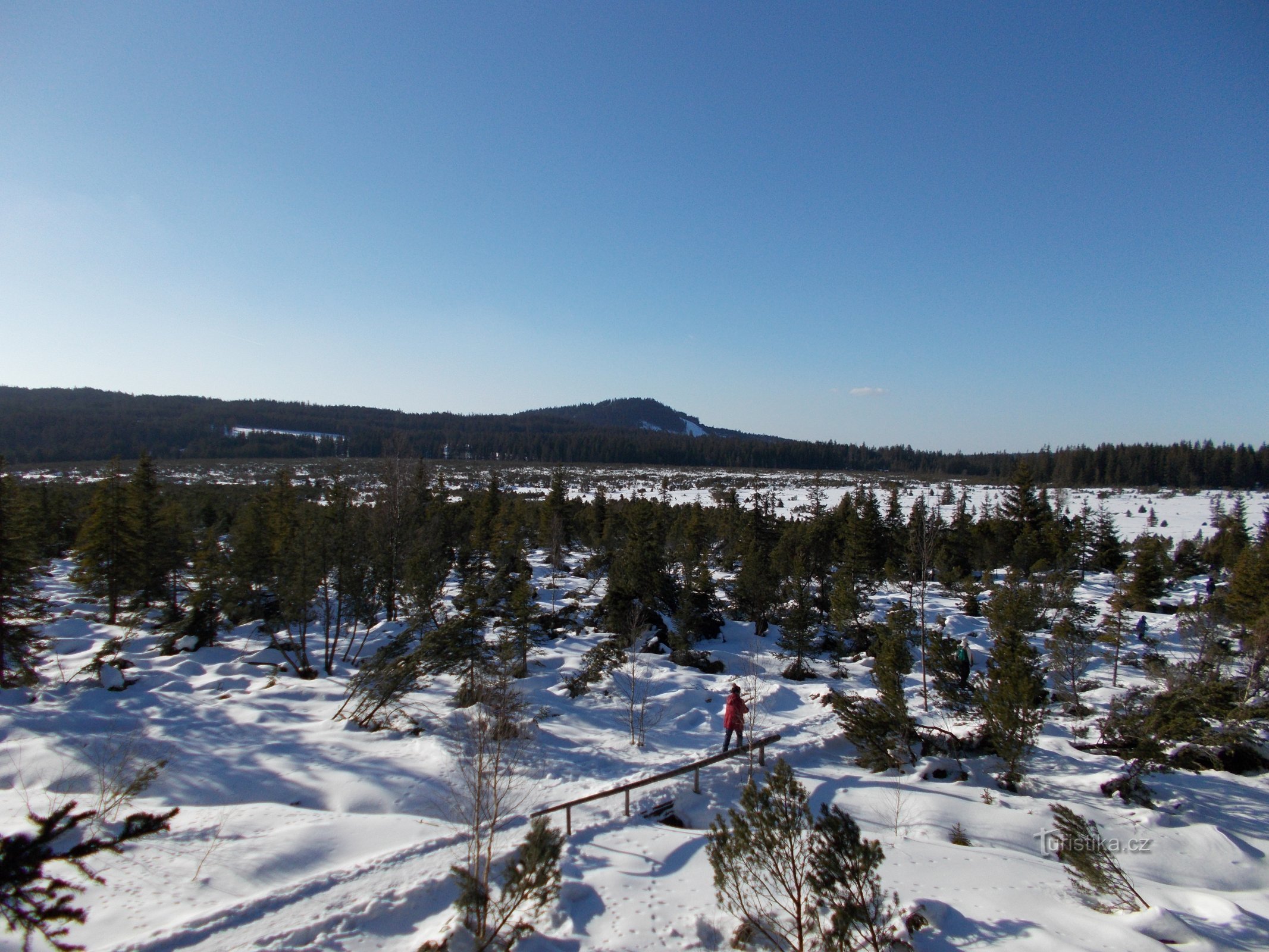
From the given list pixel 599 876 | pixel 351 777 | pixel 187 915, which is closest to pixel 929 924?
pixel 599 876

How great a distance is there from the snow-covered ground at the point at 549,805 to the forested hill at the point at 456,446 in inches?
3226

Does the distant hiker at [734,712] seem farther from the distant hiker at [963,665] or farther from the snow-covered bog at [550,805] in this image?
the distant hiker at [963,665]

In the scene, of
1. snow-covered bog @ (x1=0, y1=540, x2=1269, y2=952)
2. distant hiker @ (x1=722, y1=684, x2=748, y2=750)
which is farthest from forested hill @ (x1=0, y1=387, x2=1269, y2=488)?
distant hiker @ (x1=722, y1=684, x2=748, y2=750)

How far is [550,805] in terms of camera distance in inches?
469

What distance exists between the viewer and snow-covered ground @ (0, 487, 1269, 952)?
26.1 feet

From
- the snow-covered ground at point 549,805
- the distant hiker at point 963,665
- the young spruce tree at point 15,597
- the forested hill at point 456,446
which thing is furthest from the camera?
the forested hill at point 456,446

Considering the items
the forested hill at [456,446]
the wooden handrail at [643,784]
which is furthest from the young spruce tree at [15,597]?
the forested hill at [456,446]

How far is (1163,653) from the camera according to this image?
24484 mm

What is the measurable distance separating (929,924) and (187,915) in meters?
10.2

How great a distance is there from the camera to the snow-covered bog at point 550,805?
7957mm

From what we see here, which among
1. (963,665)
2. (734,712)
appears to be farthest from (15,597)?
(963,665)

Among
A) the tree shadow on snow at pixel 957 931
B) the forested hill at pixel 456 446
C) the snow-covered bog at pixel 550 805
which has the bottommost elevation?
the snow-covered bog at pixel 550 805

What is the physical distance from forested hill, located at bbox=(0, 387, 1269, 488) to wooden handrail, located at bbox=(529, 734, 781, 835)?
291 ft

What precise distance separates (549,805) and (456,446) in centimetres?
14896
